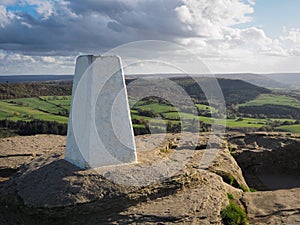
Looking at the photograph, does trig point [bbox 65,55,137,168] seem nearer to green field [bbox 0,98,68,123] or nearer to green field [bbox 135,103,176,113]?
green field [bbox 135,103,176,113]

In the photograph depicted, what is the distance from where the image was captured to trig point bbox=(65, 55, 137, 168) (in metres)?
9.18

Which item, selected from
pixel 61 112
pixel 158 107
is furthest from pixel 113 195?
pixel 61 112

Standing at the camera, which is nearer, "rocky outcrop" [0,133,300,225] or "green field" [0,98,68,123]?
"rocky outcrop" [0,133,300,225]

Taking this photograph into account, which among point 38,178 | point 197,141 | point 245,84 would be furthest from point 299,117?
A: point 38,178

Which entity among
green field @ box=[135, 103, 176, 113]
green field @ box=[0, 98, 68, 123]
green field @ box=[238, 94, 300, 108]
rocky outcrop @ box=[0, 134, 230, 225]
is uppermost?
green field @ box=[238, 94, 300, 108]

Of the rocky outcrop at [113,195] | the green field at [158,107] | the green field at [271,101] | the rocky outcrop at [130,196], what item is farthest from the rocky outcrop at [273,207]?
the green field at [271,101]

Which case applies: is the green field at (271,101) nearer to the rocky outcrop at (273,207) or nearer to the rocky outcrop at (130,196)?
the rocky outcrop at (273,207)

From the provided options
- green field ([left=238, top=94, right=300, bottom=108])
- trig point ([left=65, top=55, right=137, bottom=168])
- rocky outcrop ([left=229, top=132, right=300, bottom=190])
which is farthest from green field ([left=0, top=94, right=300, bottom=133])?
green field ([left=238, top=94, right=300, bottom=108])

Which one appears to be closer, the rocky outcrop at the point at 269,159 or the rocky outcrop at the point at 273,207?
the rocky outcrop at the point at 273,207

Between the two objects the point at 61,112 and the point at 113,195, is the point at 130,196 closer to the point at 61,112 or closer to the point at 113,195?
the point at 113,195

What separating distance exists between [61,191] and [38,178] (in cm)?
136

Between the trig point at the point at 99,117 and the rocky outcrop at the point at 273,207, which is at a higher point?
the trig point at the point at 99,117

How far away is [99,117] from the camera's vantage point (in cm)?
923

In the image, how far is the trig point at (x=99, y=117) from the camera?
918 centimetres
